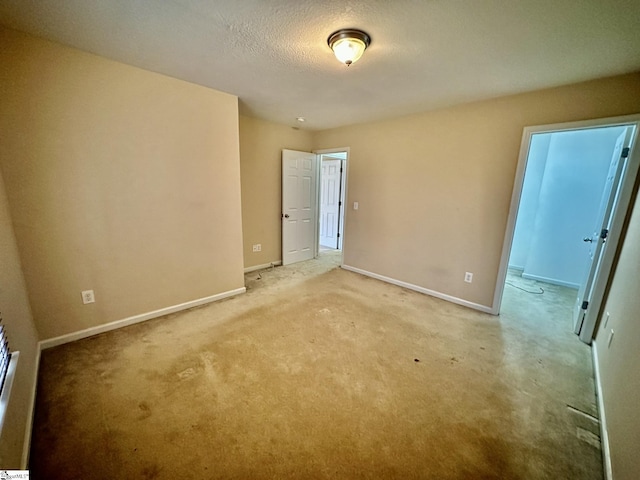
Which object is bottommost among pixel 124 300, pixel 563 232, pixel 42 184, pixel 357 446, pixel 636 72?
pixel 357 446

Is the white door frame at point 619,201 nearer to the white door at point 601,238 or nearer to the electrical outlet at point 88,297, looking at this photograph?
the white door at point 601,238

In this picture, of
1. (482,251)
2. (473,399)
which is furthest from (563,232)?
(473,399)

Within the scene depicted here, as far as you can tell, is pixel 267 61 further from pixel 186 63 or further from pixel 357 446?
pixel 357 446

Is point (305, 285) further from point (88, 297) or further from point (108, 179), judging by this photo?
point (108, 179)

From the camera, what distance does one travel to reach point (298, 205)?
4547mm

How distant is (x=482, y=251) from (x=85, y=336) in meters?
4.17

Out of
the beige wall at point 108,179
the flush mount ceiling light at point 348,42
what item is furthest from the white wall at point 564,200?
the beige wall at point 108,179

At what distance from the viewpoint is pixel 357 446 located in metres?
1.37

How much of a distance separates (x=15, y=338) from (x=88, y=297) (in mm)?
789

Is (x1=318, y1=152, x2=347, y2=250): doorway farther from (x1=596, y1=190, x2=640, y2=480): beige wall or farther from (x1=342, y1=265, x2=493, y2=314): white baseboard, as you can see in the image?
(x1=596, y1=190, x2=640, y2=480): beige wall

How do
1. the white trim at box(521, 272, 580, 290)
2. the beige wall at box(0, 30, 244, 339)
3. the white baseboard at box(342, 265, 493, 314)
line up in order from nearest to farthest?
1. the beige wall at box(0, 30, 244, 339)
2. the white baseboard at box(342, 265, 493, 314)
3. the white trim at box(521, 272, 580, 290)

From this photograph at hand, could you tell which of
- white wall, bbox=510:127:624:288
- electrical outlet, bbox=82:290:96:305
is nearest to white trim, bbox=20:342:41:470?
electrical outlet, bbox=82:290:96:305

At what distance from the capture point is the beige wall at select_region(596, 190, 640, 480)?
3.70 ft

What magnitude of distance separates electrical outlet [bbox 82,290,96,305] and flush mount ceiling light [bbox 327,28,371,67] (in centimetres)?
286
